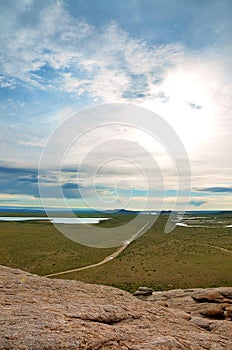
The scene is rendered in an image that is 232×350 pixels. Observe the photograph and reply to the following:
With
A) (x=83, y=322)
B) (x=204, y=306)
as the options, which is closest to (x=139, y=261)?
(x=204, y=306)

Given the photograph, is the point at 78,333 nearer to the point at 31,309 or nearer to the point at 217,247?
the point at 31,309

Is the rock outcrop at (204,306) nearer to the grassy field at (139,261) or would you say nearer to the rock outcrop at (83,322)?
the rock outcrop at (83,322)

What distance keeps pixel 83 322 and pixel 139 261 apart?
5968 cm

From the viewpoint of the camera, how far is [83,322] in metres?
10.1

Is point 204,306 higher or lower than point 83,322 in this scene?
lower

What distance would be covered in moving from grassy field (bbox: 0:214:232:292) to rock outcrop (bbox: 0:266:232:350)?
34.2 metres

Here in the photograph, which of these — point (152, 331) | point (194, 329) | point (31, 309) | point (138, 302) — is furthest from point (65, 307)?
point (194, 329)

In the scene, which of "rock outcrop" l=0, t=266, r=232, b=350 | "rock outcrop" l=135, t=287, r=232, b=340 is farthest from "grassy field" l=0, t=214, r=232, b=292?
"rock outcrop" l=0, t=266, r=232, b=350

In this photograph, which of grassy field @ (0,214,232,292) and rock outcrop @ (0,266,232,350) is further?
grassy field @ (0,214,232,292)

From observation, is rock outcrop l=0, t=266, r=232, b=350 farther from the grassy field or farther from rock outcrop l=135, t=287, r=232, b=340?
the grassy field

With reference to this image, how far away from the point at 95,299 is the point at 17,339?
5.88 meters

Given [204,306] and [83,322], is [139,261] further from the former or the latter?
→ [83,322]

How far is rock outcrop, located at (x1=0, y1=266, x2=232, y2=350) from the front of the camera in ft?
28.5

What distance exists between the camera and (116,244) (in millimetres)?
96375
